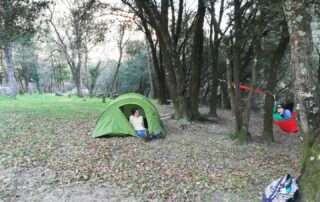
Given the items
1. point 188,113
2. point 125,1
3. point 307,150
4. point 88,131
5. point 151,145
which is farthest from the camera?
point 125,1

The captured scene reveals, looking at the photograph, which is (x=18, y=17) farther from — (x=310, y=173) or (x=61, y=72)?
(x=61, y=72)

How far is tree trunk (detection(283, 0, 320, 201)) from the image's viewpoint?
4141mm

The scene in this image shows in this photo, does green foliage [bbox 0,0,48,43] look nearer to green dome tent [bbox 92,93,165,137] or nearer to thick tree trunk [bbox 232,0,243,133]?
green dome tent [bbox 92,93,165,137]

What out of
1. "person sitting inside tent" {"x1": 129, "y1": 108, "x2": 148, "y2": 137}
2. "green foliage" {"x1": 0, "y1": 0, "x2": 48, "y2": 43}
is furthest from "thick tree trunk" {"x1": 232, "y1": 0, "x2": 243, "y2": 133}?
"green foliage" {"x1": 0, "y1": 0, "x2": 48, "y2": 43}

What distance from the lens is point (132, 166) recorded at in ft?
21.2

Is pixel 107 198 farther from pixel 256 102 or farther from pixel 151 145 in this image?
pixel 256 102

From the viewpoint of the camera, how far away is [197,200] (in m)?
4.95

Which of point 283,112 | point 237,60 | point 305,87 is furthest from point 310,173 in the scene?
point 283,112

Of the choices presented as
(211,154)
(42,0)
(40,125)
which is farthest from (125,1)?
(211,154)

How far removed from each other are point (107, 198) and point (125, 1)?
32.0ft

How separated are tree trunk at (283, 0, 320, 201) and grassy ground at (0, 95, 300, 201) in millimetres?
1231

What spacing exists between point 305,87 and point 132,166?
12.4ft

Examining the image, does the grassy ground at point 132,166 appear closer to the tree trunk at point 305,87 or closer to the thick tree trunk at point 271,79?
the thick tree trunk at point 271,79

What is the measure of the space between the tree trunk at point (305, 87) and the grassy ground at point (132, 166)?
4.04 ft
